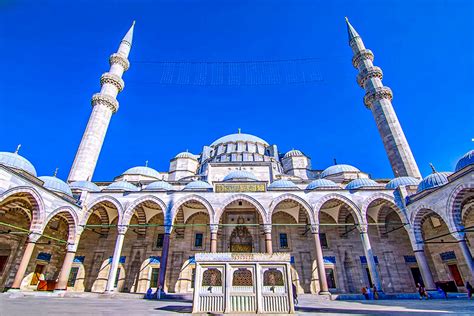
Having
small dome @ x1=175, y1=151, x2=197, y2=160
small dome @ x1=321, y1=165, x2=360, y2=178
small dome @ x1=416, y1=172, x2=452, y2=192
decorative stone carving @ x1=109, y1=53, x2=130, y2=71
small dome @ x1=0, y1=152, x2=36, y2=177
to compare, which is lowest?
small dome @ x1=416, y1=172, x2=452, y2=192

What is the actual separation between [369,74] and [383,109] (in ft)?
14.1

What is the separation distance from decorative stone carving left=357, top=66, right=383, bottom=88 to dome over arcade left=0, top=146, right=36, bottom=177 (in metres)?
26.5

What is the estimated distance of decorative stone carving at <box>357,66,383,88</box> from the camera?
23.0m

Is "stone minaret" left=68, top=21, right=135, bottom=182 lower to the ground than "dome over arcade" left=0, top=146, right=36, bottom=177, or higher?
higher

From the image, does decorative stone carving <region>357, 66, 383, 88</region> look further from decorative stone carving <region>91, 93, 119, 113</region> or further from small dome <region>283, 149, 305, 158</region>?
decorative stone carving <region>91, 93, 119, 113</region>

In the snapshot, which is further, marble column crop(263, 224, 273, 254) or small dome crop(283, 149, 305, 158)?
small dome crop(283, 149, 305, 158)

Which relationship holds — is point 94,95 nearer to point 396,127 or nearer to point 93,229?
point 93,229

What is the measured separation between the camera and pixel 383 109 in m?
20.8

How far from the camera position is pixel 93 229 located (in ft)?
55.1

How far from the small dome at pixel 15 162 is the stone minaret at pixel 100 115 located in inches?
163

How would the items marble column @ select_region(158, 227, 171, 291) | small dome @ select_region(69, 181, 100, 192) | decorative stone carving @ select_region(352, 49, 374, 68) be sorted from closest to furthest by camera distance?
marble column @ select_region(158, 227, 171, 291)
small dome @ select_region(69, 181, 100, 192)
decorative stone carving @ select_region(352, 49, 374, 68)

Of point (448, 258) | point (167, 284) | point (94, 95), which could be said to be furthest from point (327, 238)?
point (94, 95)

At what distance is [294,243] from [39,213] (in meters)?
14.2

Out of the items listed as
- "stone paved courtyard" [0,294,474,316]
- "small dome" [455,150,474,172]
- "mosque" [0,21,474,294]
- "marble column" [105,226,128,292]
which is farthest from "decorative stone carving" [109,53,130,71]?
"small dome" [455,150,474,172]
